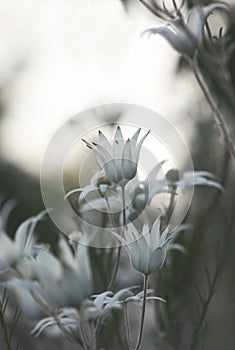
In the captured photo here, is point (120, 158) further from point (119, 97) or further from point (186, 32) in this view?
point (119, 97)

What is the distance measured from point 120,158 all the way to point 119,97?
1.49 ft

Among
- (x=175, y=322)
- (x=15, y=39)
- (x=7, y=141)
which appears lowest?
(x=175, y=322)

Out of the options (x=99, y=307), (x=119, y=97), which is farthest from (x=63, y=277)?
(x=119, y=97)

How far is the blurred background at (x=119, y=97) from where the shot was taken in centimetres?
68

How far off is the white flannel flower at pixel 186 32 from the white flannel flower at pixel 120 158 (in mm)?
155

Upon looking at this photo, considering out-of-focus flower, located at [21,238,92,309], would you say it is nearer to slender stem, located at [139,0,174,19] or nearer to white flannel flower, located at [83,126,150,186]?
white flannel flower, located at [83,126,150,186]

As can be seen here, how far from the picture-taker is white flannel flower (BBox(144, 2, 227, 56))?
0.64 m

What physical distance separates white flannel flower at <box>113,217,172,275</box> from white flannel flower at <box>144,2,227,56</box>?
210 millimetres

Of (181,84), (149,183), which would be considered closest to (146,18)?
(181,84)

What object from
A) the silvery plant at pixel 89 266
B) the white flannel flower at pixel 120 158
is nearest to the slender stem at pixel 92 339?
the silvery plant at pixel 89 266

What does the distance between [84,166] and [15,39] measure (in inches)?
24.0

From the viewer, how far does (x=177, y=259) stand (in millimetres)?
687

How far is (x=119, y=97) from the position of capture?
96 cm

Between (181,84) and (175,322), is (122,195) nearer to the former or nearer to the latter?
(175,322)
